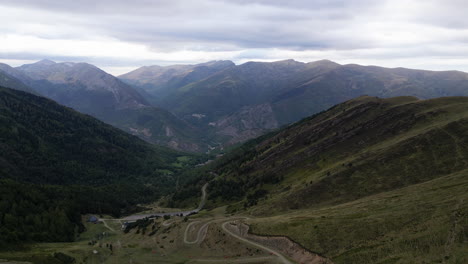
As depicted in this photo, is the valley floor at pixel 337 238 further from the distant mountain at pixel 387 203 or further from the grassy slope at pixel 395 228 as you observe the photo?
the distant mountain at pixel 387 203

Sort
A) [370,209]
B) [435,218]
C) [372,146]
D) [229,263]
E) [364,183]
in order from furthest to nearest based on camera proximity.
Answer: [372,146] < [364,183] < [370,209] < [229,263] < [435,218]

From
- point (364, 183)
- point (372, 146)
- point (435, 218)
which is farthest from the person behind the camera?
point (372, 146)

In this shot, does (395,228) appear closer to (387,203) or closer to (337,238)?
(337,238)

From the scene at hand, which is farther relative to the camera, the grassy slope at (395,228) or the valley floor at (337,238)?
the valley floor at (337,238)

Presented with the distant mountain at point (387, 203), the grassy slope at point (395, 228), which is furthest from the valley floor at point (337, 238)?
the distant mountain at point (387, 203)

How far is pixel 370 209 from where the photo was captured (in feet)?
361

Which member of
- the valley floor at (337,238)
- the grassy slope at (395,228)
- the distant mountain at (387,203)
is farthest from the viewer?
the distant mountain at (387,203)

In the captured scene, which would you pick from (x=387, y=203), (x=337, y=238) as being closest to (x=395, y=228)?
(x=337, y=238)

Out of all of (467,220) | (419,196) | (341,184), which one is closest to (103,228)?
(341,184)

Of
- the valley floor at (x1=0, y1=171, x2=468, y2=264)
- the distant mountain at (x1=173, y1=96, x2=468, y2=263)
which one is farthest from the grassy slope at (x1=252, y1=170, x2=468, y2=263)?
the distant mountain at (x1=173, y1=96, x2=468, y2=263)

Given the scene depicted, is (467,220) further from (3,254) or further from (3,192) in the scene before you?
(3,192)

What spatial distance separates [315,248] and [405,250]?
23502 mm

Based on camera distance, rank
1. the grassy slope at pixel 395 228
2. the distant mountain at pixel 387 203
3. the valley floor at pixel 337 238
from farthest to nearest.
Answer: the distant mountain at pixel 387 203, the valley floor at pixel 337 238, the grassy slope at pixel 395 228

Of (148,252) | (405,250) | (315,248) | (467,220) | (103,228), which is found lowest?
(103,228)
